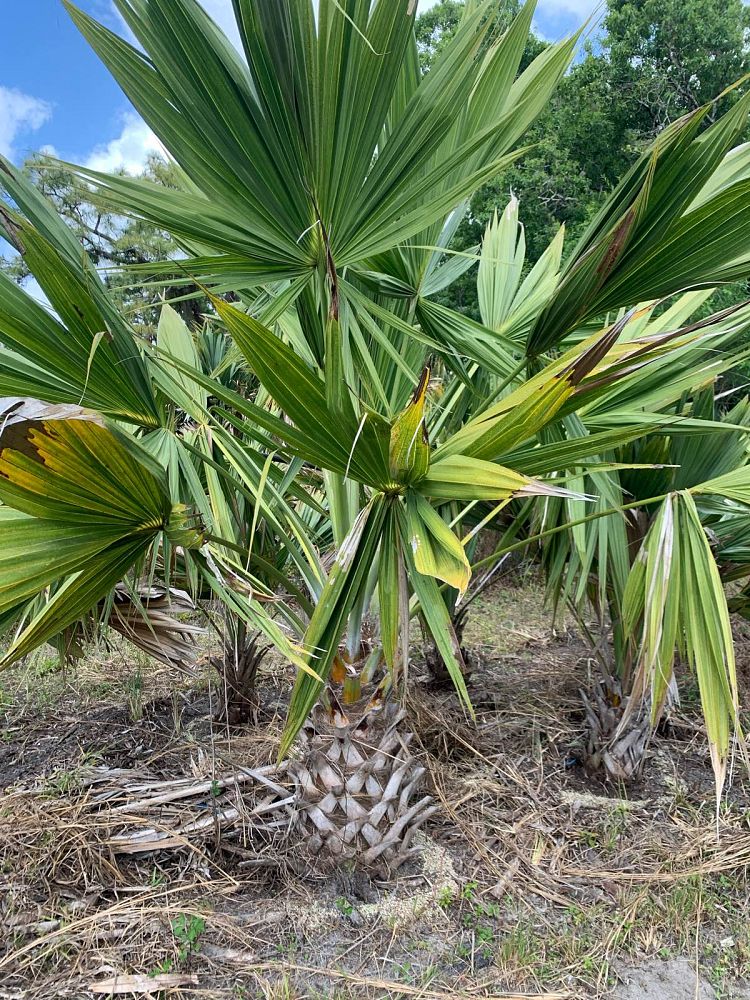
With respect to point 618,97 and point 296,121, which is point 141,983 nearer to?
point 296,121

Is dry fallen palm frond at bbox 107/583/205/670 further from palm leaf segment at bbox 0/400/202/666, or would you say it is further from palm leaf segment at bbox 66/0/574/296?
palm leaf segment at bbox 66/0/574/296

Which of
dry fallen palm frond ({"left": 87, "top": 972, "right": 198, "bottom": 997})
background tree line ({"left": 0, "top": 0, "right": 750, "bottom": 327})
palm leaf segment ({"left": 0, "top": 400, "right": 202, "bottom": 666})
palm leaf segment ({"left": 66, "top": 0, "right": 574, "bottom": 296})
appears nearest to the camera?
palm leaf segment ({"left": 0, "top": 400, "right": 202, "bottom": 666})

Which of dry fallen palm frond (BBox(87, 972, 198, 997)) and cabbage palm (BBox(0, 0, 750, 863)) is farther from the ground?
cabbage palm (BBox(0, 0, 750, 863))

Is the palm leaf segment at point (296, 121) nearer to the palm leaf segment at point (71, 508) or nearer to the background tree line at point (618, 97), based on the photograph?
the palm leaf segment at point (71, 508)

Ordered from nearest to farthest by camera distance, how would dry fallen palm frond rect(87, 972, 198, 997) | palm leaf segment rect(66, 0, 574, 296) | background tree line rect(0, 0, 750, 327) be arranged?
palm leaf segment rect(66, 0, 574, 296) → dry fallen palm frond rect(87, 972, 198, 997) → background tree line rect(0, 0, 750, 327)

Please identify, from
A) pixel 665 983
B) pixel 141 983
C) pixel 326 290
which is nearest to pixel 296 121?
pixel 326 290

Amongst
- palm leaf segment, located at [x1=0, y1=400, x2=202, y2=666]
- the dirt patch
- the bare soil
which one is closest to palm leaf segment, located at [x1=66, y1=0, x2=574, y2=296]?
palm leaf segment, located at [x1=0, y1=400, x2=202, y2=666]

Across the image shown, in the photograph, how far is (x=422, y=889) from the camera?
1.83 metres

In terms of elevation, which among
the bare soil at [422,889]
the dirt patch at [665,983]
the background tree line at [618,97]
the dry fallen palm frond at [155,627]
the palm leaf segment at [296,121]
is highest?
the background tree line at [618,97]

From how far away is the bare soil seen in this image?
1.55 m

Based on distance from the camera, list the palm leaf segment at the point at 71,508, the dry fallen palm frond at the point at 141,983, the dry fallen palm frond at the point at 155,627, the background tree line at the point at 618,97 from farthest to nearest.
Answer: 1. the background tree line at the point at 618,97
2. the dry fallen palm frond at the point at 155,627
3. the dry fallen palm frond at the point at 141,983
4. the palm leaf segment at the point at 71,508

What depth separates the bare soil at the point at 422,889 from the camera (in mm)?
1555

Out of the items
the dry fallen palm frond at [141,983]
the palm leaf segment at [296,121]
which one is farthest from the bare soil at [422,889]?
the palm leaf segment at [296,121]

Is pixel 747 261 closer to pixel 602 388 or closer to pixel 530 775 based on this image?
pixel 602 388
